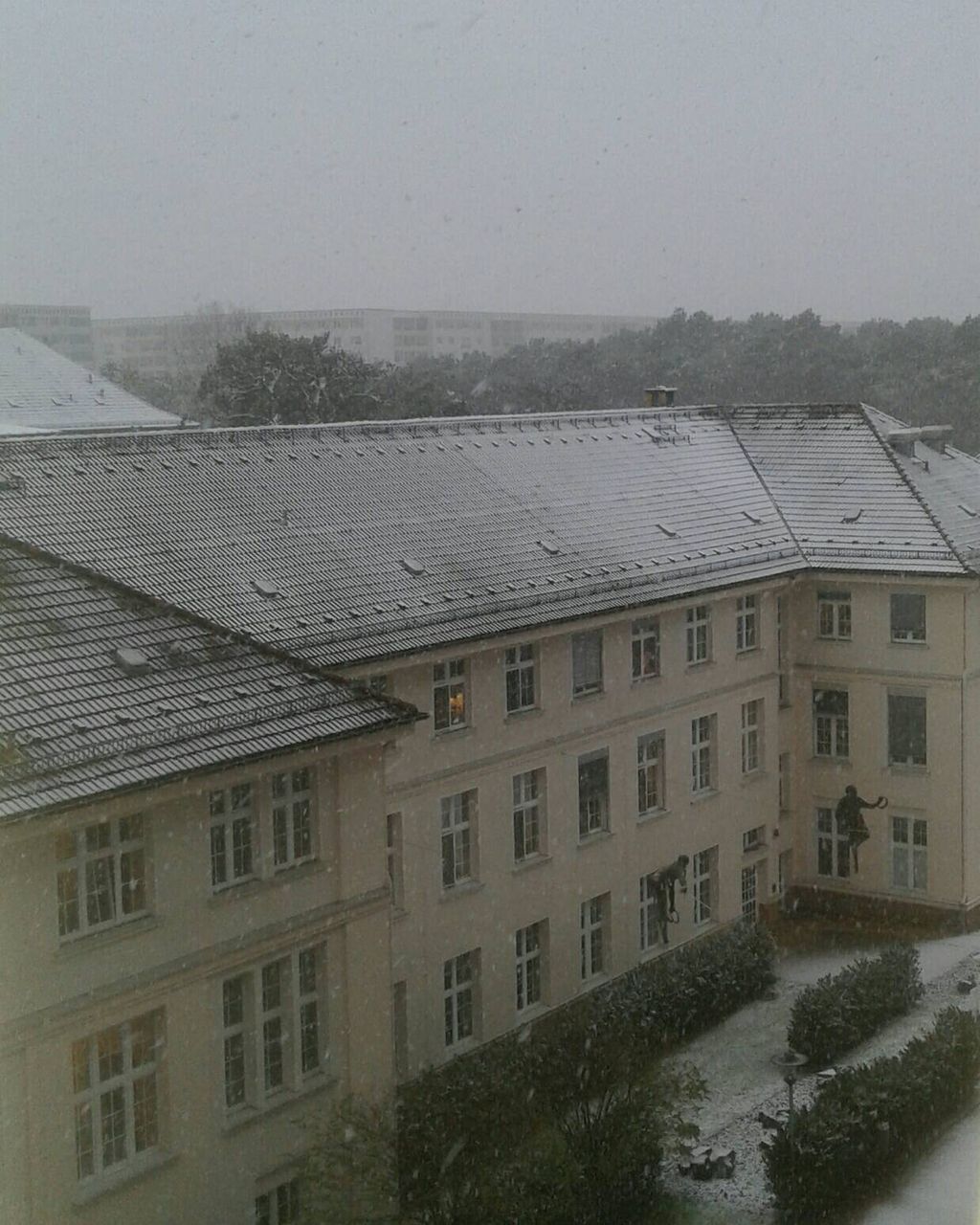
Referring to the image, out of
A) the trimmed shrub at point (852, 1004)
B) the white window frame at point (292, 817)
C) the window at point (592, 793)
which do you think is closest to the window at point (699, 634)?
the window at point (592, 793)

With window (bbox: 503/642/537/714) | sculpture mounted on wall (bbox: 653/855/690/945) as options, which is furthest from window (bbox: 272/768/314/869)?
sculpture mounted on wall (bbox: 653/855/690/945)

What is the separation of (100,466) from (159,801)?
2.93m

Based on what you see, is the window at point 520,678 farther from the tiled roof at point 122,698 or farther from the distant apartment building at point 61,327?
the distant apartment building at point 61,327

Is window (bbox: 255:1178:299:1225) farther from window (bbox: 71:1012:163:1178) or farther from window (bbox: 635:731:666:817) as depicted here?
window (bbox: 635:731:666:817)

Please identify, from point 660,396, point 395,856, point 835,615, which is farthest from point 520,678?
point 660,396

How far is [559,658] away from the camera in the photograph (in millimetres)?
7594

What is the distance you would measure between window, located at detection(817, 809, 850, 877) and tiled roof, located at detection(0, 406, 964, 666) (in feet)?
4.97

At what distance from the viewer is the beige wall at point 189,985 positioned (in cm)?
392

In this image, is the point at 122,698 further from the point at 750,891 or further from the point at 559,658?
the point at 750,891

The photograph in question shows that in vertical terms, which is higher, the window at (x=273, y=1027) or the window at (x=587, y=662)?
the window at (x=587, y=662)

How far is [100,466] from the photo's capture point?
690 cm

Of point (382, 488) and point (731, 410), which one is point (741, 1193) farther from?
point (731, 410)

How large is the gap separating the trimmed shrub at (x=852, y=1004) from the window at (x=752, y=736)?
1.55 metres

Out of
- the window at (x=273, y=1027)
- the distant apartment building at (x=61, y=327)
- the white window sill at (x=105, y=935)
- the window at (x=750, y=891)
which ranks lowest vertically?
the window at (x=750, y=891)
